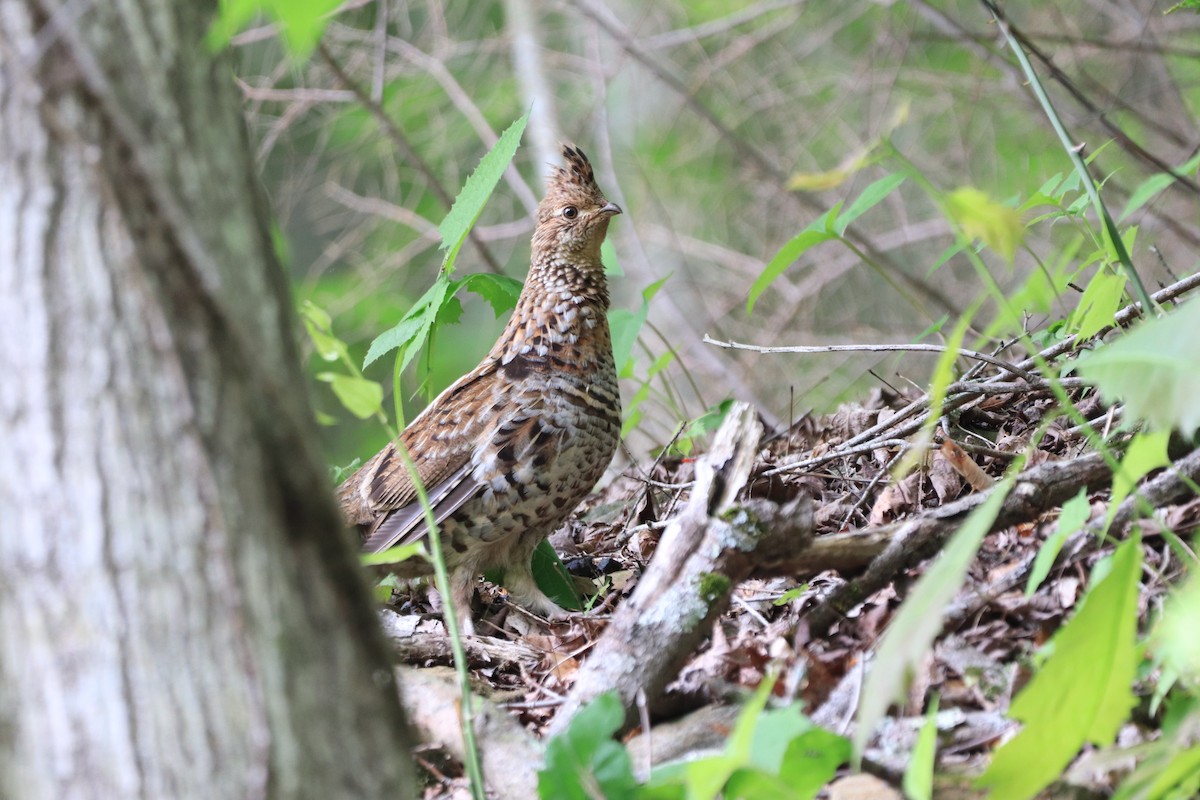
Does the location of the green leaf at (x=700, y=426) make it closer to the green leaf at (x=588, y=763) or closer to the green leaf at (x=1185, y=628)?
the green leaf at (x=588, y=763)

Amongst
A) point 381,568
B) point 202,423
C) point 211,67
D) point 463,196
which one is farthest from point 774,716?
point 381,568

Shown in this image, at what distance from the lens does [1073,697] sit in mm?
1643

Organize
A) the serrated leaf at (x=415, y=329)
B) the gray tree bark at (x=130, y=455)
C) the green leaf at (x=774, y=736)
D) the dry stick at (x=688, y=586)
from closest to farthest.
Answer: the gray tree bark at (x=130, y=455) → the green leaf at (x=774, y=736) → the dry stick at (x=688, y=586) → the serrated leaf at (x=415, y=329)

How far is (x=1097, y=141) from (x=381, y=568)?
725 cm

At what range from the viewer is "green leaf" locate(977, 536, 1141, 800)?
164cm

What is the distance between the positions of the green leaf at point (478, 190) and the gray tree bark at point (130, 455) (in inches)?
61.5

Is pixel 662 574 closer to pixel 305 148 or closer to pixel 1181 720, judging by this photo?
pixel 1181 720

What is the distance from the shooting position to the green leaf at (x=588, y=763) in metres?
1.78

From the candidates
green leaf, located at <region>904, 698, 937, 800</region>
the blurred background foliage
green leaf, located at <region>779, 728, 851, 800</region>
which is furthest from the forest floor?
the blurred background foliage

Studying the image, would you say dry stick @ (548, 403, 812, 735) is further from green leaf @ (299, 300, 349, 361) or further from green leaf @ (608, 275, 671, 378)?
green leaf @ (608, 275, 671, 378)

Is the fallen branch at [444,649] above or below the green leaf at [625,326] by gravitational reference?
below

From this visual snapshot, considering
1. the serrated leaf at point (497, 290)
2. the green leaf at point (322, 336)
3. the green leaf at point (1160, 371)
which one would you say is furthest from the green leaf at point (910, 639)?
the serrated leaf at point (497, 290)

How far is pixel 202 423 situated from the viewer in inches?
56.6

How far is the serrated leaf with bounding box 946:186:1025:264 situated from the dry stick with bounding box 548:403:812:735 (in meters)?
0.91
